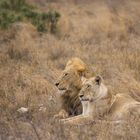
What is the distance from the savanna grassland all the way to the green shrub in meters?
0.19

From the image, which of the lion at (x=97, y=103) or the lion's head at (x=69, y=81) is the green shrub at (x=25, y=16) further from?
the lion at (x=97, y=103)

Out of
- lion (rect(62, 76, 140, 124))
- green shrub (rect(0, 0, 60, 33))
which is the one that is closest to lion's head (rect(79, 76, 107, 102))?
lion (rect(62, 76, 140, 124))

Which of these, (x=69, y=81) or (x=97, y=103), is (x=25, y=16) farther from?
(x=97, y=103)

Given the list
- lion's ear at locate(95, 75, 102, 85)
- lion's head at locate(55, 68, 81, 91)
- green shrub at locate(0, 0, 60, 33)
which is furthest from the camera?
green shrub at locate(0, 0, 60, 33)

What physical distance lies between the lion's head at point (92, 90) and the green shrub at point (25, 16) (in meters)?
8.09

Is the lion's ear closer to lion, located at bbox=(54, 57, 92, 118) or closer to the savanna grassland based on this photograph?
lion, located at bbox=(54, 57, 92, 118)

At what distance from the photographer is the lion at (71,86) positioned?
307 inches

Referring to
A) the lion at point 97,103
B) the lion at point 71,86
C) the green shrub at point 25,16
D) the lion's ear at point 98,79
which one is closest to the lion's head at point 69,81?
the lion at point 71,86

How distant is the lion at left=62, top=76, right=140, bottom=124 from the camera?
7352 millimetres

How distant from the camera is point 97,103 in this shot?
7441mm

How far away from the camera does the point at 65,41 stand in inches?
567

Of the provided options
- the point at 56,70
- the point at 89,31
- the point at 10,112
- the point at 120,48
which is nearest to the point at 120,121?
the point at 10,112

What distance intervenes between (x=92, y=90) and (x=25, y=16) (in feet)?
30.0

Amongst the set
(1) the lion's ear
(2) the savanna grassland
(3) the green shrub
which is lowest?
(2) the savanna grassland
